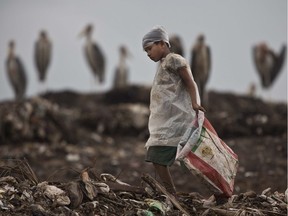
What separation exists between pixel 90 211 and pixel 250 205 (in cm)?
145

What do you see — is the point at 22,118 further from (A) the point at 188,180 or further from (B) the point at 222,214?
(B) the point at 222,214

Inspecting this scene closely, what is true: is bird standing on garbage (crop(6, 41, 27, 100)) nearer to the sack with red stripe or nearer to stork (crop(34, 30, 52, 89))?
stork (crop(34, 30, 52, 89))

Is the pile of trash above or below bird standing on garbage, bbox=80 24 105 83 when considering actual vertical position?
above

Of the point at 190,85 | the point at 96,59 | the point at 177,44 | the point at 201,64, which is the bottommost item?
the point at 96,59

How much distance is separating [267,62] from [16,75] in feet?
29.9

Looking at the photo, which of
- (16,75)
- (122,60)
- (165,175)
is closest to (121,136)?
(16,75)

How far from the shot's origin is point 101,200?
669 cm

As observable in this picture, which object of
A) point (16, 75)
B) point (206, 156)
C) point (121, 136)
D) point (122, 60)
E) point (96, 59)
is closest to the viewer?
point (206, 156)

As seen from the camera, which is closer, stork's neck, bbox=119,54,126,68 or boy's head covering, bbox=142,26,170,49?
boy's head covering, bbox=142,26,170,49

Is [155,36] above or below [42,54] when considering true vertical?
above

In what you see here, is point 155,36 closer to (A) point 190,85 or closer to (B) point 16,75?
(A) point 190,85

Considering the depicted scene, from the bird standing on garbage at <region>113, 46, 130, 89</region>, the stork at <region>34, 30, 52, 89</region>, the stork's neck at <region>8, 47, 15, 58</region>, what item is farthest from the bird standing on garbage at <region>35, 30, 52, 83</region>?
the bird standing on garbage at <region>113, 46, 130, 89</region>

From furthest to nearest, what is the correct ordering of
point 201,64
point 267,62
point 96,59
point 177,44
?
point 96,59 < point 267,62 < point 177,44 < point 201,64

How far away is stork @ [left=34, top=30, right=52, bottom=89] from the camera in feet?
97.2
